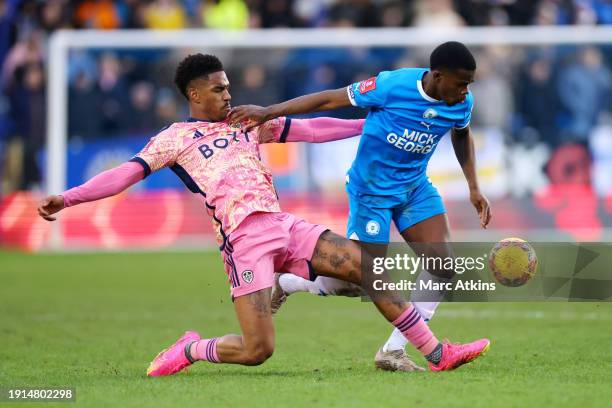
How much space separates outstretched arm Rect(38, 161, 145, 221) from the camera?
26.6ft

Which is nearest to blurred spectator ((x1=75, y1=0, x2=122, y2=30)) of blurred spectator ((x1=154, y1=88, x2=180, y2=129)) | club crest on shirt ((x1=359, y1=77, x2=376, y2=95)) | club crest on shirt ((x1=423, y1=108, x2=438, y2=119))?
blurred spectator ((x1=154, y1=88, x2=180, y2=129))

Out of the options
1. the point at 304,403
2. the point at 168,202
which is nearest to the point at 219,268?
the point at 168,202

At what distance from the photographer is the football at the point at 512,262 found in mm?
8789

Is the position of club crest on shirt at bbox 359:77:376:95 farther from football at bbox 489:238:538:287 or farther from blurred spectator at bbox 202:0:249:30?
blurred spectator at bbox 202:0:249:30

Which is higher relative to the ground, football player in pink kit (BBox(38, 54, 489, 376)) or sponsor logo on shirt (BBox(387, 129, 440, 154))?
sponsor logo on shirt (BBox(387, 129, 440, 154))

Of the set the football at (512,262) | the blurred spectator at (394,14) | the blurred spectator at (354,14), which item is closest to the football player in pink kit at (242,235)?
the football at (512,262)

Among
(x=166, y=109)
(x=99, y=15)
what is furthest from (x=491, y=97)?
(x=99, y=15)

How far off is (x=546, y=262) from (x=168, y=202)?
453 inches

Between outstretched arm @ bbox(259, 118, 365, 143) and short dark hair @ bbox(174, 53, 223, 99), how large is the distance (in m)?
0.56

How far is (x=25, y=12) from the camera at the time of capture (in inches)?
945

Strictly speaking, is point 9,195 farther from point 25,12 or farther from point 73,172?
point 25,12

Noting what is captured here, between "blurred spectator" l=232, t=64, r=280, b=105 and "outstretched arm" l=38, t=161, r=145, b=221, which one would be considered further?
"blurred spectator" l=232, t=64, r=280, b=105

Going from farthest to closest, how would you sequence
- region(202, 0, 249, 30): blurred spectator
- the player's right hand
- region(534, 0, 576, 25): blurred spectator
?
region(202, 0, 249, 30): blurred spectator < region(534, 0, 576, 25): blurred spectator < the player's right hand

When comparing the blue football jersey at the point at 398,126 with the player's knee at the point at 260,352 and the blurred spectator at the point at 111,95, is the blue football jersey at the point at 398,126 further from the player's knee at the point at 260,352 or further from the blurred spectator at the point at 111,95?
the blurred spectator at the point at 111,95
